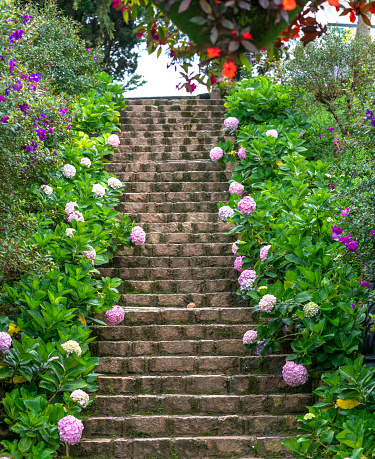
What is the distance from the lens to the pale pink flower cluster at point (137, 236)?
560cm

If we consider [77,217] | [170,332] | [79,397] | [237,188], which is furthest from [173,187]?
[79,397]

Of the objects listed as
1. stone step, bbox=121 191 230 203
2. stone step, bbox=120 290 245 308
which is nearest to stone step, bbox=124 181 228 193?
stone step, bbox=121 191 230 203

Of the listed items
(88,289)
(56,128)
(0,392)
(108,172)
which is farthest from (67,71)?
(0,392)

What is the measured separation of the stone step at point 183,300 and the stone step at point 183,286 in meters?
0.14

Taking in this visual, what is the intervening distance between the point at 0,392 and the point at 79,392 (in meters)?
0.63

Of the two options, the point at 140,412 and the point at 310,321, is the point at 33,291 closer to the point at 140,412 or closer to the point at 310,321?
the point at 140,412

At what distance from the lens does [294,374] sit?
12.7 feet

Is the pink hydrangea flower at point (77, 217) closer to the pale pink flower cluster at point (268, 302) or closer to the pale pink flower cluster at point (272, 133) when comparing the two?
the pale pink flower cluster at point (268, 302)

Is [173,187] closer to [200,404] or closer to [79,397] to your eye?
[200,404]

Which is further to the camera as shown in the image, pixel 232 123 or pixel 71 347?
pixel 232 123

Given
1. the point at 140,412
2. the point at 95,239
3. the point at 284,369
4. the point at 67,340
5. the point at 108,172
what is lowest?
the point at 140,412

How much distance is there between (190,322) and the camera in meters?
4.86

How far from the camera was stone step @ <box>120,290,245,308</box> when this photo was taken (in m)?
5.08

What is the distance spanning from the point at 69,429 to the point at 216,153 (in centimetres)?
433
